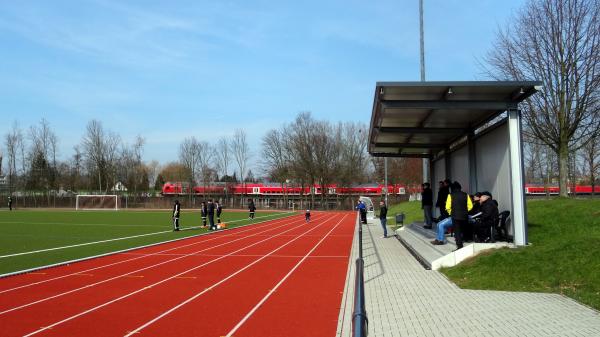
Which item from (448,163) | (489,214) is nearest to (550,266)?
(489,214)

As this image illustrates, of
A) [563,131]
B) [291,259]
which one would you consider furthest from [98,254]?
[563,131]

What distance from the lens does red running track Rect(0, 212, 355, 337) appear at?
23.1 ft

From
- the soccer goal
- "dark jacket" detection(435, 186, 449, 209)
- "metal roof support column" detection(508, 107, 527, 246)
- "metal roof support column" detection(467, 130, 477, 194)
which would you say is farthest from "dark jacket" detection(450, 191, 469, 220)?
the soccer goal

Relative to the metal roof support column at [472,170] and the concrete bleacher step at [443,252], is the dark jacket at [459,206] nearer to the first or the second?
the concrete bleacher step at [443,252]

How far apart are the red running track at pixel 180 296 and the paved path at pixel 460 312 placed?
716 millimetres

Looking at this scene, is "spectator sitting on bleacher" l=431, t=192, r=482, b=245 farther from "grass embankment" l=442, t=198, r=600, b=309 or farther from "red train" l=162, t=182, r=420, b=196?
"red train" l=162, t=182, r=420, b=196

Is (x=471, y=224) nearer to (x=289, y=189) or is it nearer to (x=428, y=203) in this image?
(x=428, y=203)

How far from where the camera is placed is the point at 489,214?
12016 millimetres

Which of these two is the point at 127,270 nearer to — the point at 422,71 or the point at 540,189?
the point at 422,71

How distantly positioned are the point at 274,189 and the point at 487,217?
81978 mm

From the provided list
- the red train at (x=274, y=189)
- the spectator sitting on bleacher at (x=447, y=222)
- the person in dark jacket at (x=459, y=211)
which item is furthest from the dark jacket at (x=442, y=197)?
the red train at (x=274, y=189)

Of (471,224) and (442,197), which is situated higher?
(442,197)

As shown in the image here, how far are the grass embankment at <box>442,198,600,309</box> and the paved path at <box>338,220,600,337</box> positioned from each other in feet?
1.30

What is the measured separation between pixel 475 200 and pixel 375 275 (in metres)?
3.79
